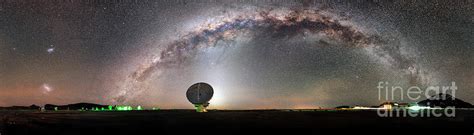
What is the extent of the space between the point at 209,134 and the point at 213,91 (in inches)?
4063

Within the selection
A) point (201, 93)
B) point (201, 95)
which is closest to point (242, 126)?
point (201, 93)

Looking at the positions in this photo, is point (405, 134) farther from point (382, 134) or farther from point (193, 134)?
point (193, 134)

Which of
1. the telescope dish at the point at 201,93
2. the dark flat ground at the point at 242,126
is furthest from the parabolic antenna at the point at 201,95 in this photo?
the dark flat ground at the point at 242,126

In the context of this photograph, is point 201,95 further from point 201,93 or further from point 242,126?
point 242,126

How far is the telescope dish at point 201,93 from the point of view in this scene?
12336 cm

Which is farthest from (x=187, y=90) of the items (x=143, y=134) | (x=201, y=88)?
(x=143, y=134)

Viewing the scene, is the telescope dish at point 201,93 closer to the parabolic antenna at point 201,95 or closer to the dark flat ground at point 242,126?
the parabolic antenna at point 201,95

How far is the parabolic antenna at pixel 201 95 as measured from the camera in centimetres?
12338

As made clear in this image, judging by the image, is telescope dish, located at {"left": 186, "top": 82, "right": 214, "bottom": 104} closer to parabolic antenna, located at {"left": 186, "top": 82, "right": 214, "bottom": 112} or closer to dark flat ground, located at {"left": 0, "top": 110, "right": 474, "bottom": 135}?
parabolic antenna, located at {"left": 186, "top": 82, "right": 214, "bottom": 112}

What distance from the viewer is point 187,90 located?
419 feet

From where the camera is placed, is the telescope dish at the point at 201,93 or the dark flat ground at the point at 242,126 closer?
the dark flat ground at the point at 242,126

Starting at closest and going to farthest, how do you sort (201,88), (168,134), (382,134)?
(382,134), (168,134), (201,88)

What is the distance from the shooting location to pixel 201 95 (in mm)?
123375

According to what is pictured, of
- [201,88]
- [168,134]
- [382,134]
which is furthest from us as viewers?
[201,88]
